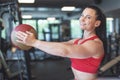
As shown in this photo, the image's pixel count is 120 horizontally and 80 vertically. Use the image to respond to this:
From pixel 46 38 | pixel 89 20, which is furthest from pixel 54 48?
pixel 46 38

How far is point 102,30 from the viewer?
188cm

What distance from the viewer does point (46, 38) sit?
13797 mm

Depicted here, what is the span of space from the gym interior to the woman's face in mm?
406

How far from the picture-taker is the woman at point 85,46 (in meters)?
1.59

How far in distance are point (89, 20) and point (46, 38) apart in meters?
12.1

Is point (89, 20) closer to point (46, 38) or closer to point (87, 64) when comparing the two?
point (87, 64)

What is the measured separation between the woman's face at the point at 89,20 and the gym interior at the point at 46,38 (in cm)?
41

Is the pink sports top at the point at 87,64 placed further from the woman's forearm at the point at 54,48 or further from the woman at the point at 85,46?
the woman's forearm at the point at 54,48

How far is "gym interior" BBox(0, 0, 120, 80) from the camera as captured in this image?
16.9ft

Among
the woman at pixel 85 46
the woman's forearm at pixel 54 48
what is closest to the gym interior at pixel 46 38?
the woman at pixel 85 46

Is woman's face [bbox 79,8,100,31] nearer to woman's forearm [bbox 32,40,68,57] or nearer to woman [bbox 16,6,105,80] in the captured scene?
woman [bbox 16,6,105,80]

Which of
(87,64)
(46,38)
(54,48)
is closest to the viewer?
→ (54,48)

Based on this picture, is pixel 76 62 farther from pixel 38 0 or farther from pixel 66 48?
pixel 38 0

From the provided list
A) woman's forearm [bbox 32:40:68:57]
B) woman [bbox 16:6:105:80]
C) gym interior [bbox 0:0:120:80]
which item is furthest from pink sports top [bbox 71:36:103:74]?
gym interior [bbox 0:0:120:80]
